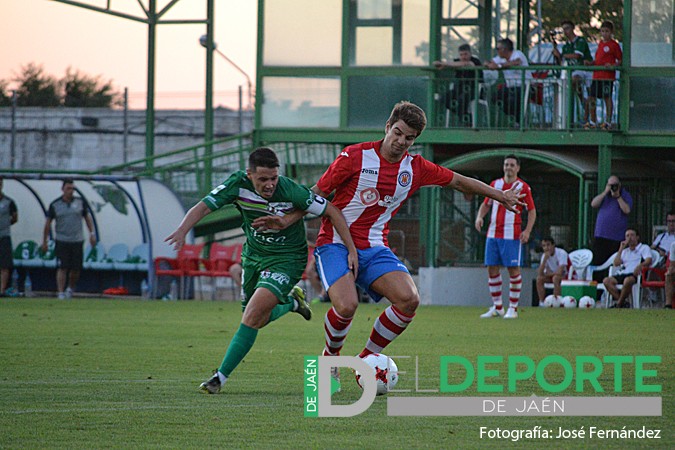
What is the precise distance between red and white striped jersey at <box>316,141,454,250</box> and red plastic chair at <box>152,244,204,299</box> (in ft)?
51.3

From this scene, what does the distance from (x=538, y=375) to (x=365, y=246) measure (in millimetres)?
1650

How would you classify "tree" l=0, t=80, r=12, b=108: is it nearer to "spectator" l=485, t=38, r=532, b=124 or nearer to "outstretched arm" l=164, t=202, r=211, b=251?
"spectator" l=485, t=38, r=532, b=124

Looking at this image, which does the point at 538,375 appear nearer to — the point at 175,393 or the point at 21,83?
the point at 175,393

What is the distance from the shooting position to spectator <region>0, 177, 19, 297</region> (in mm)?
22609

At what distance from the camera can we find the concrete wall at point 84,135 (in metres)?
41.8

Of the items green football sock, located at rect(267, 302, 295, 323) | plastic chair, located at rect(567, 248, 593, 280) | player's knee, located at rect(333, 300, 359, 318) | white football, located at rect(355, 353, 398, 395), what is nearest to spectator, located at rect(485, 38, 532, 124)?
plastic chair, located at rect(567, 248, 593, 280)

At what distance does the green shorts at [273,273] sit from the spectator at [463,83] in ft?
49.2

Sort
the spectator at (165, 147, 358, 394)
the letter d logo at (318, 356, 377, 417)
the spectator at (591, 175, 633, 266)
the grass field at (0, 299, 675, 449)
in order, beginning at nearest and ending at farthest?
the grass field at (0, 299, 675, 449) < the letter d logo at (318, 356, 377, 417) < the spectator at (165, 147, 358, 394) < the spectator at (591, 175, 633, 266)

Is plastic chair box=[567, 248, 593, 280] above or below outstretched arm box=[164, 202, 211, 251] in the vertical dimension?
below

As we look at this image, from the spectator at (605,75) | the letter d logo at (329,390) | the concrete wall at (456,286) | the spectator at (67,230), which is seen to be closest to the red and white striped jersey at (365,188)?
the letter d logo at (329,390)

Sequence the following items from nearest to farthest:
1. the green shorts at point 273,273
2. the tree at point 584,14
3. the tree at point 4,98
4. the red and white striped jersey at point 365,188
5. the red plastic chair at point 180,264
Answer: the green shorts at point 273,273, the red and white striped jersey at point 365,188, the red plastic chair at point 180,264, the tree at point 584,14, the tree at point 4,98

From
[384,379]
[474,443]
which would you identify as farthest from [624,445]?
[384,379]

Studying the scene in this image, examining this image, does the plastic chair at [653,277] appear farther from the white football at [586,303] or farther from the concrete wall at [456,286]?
the concrete wall at [456,286]

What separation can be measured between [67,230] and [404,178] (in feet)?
49.5
